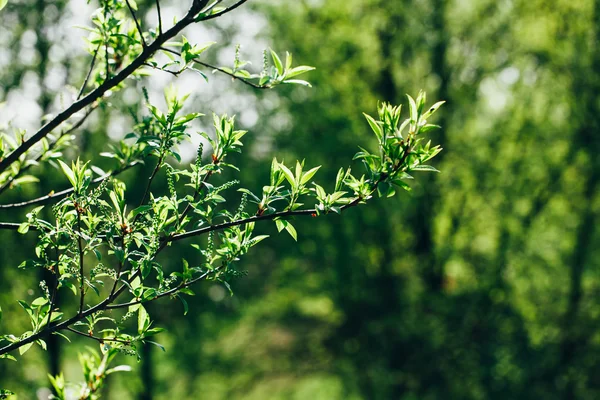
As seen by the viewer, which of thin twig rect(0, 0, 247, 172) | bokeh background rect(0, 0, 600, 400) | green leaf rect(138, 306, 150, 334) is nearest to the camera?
thin twig rect(0, 0, 247, 172)

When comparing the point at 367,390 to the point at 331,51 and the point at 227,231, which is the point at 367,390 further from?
the point at 227,231

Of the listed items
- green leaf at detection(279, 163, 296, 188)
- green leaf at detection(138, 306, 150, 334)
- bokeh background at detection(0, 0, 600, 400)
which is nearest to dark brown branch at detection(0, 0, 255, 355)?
green leaf at detection(138, 306, 150, 334)

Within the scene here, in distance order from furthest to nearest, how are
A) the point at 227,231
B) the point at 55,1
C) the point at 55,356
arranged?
the point at 55,356, the point at 55,1, the point at 227,231

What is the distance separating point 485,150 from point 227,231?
10136 millimetres

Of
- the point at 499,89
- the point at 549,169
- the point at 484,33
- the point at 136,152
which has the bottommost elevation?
the point at 136,152

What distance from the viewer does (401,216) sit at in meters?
11.1

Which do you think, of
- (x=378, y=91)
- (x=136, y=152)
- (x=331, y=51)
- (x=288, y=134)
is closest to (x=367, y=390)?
(x=288, y=134)

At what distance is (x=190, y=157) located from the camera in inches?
365

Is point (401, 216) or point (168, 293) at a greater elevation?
point (401, 216)

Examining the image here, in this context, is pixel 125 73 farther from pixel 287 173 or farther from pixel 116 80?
pixel 287 173

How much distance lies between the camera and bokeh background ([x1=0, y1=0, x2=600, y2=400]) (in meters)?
9.87

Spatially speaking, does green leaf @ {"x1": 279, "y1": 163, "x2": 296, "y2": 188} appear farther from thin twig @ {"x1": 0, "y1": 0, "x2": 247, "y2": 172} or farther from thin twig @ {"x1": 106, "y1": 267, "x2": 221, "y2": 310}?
thin twig @ {"x1": 0, "y1": 0, "x2": 247, "y2": 172}

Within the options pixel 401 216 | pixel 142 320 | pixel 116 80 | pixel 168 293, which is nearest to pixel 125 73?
pixel 116 80

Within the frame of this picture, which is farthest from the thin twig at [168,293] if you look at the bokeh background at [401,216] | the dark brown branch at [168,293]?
the bokeh background at [401,216]
